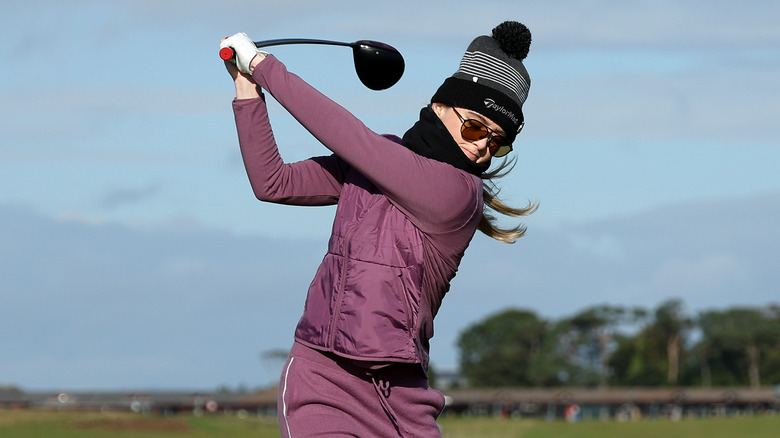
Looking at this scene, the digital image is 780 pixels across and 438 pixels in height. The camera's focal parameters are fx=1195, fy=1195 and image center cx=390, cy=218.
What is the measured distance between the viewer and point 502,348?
132m

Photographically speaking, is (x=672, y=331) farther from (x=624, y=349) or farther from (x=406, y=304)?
(x=406, y=304)

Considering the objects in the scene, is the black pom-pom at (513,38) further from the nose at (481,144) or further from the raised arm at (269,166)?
the raised arm at (269,166)

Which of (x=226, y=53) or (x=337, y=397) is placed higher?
(x=226, y=53)

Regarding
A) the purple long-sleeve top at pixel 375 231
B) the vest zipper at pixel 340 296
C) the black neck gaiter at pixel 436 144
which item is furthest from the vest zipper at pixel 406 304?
the black neck gaiter at pixel 436 144

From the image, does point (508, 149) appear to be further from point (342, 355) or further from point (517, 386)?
point (517, 386)

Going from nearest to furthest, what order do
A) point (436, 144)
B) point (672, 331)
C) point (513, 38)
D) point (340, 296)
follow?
point (340, 296) → point (436, 144) → point (513, 38) → point (672, 331)

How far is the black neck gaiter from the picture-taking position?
468 cm

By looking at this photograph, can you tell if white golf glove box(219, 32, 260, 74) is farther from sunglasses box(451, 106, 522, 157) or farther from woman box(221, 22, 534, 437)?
sunglasses box(451, 106, 522, 157)

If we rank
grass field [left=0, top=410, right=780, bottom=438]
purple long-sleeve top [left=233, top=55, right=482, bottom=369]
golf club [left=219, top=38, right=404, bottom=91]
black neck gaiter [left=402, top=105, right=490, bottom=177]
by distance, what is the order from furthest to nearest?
grass field [left=0, top=410, right=780, bottom=438] → golf club [left=219, top=38, right=404, bottom=91] → black neck gaiter [left=402, top=105, right=490, bottom=177] → purple long-sleeve top [left=233, top=55, right=482, bottom=369]

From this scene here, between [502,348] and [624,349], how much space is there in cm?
1364

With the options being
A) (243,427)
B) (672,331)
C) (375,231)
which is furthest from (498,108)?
(672,331)

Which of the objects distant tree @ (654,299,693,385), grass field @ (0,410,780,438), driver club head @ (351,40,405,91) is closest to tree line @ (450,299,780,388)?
distant tree @ (654,299,693,385)

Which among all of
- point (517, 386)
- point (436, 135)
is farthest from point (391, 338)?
point (517, 386)

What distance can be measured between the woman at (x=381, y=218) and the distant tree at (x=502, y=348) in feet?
410
